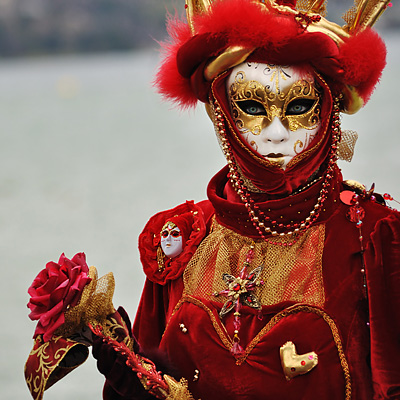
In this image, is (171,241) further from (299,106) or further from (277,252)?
(299,106)

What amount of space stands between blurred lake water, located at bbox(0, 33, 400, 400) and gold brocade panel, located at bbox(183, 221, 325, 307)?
0.59 m

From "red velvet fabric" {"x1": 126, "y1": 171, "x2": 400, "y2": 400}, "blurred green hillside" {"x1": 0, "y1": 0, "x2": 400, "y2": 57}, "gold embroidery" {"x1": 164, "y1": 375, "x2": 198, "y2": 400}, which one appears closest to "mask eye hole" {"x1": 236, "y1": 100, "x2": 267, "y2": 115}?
"red velvet fabric" {"x1": 126, "y1": 171, "x2": 400, "y2": 400}

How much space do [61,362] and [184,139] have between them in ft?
21.5

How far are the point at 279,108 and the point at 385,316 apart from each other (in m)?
0.54

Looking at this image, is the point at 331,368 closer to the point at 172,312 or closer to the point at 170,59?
the point at 172,312

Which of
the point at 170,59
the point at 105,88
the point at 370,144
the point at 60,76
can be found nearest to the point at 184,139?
the point at 370,144

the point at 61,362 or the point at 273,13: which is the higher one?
the point at 273,13

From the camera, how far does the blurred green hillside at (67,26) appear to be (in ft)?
44.9

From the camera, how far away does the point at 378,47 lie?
2186mm

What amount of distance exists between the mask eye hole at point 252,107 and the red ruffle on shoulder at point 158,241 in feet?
1.09

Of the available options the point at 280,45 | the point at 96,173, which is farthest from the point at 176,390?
the point at 96,173

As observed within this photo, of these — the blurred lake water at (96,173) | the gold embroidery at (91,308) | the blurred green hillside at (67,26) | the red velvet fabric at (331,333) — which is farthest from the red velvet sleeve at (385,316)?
the blurred green hillside at (67,26)

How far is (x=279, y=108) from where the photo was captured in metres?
2.18

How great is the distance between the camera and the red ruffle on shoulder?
92.0 inches
